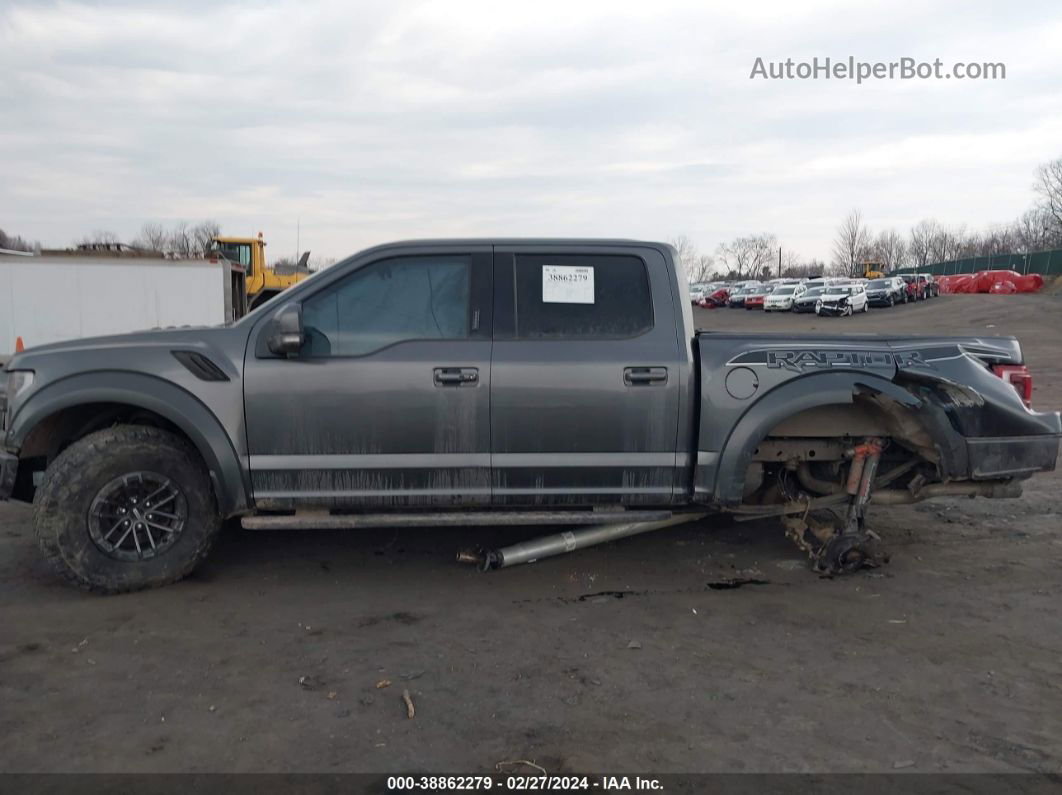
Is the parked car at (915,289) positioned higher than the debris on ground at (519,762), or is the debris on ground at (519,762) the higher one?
the parked car at (915,289)

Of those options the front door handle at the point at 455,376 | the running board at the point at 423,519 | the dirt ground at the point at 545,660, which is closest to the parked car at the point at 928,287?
the dirt ground at the point at 545,660

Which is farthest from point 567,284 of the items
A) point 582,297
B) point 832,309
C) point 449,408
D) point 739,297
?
point 739,297

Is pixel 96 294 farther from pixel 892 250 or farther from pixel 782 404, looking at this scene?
pixel 892 250

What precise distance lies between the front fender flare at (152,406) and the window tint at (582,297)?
5.66 feet

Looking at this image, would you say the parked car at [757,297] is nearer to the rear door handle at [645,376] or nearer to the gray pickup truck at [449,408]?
the gray pickup truck at [449,408]

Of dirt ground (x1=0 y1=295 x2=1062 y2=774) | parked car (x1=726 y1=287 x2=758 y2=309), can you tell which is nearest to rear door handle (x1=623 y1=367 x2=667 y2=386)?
dirt ground (x1=0 y1=295 x2=1062 y2=774)

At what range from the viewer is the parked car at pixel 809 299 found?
43.9 meters

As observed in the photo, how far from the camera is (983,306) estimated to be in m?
42.2

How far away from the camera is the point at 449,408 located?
4.68 meters

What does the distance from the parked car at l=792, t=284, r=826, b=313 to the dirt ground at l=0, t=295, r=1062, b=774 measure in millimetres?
39971

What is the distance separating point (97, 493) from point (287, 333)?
4.37 feet

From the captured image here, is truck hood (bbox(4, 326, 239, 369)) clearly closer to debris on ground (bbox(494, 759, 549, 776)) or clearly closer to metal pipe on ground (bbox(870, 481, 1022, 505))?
debris on ground (bbox(494, 759, 549, 776))

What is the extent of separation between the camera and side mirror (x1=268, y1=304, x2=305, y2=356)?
4512 mm

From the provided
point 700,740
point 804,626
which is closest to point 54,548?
point 700,740
